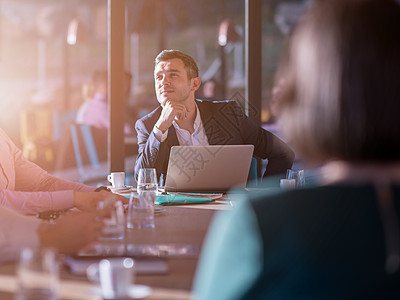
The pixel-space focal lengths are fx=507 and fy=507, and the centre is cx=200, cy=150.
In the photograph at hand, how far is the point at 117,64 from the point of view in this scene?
4082 mm

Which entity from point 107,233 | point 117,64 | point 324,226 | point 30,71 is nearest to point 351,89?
point 324,226

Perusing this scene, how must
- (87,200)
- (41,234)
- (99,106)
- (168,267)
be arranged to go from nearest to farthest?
1. (168,267)
2. (41,234)
3. (87,200)
4. (99,106)

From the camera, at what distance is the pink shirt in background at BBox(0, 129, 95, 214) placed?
1.92 m

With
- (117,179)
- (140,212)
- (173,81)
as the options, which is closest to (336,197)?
(140,212)

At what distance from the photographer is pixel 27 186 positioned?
2.40 metres

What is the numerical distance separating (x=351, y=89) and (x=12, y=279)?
877 millimetres

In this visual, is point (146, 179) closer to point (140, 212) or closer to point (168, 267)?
point (140, 212)

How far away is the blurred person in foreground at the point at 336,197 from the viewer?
2.50 feet

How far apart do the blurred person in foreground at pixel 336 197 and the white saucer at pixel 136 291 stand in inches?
9.6

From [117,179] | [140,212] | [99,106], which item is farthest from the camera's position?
[99,106]

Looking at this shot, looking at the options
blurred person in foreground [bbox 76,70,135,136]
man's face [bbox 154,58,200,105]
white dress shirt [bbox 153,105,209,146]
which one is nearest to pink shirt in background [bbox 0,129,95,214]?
white dress shirt [bbox 153,105,209,146]

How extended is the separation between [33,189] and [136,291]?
1495 mm

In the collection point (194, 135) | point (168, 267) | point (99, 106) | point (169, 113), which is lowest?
point (168, 267)

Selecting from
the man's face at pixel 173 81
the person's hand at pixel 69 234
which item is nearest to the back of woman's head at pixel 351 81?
the person's hand at pixel 69 234
